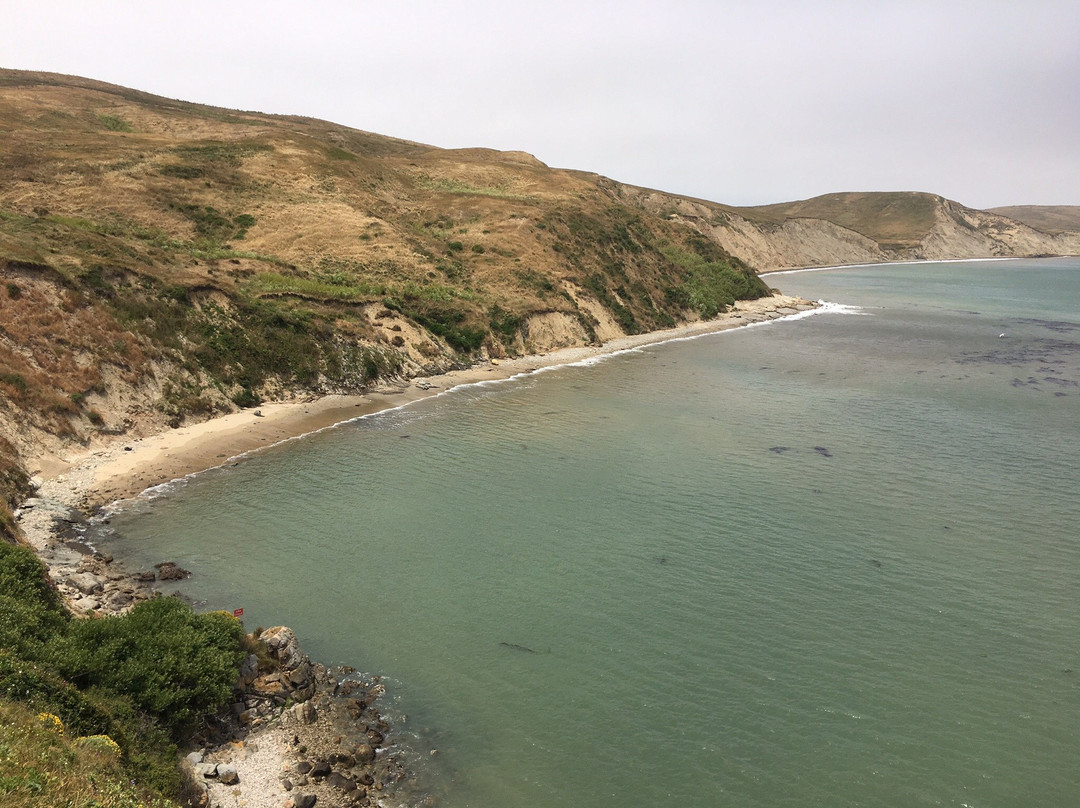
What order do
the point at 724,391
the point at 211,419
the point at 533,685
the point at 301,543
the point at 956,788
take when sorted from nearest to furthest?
the point at 956,788 → the point at 533,685 → the point at 301,543 → the point at 211,419 → the point at 724,391

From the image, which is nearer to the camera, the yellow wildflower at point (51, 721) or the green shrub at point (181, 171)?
the yellow wildflower at point (51, 721)

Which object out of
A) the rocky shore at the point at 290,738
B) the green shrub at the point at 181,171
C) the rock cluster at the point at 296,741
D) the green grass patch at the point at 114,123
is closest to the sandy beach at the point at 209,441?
the rocky shore at the point at 290,738

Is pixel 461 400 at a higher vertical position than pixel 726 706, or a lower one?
higher

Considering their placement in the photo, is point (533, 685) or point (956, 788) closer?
point (956, 788)

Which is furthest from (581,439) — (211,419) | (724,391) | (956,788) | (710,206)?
(710,206)

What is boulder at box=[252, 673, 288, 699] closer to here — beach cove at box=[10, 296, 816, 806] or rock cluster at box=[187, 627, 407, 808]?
rock cluster at box=[187, 627, 407, 808]

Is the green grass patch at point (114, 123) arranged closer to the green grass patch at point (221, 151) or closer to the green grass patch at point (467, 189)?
Result: the green grass patch at point (221, 151)

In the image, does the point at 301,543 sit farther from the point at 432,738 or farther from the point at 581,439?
the point at 581,439
